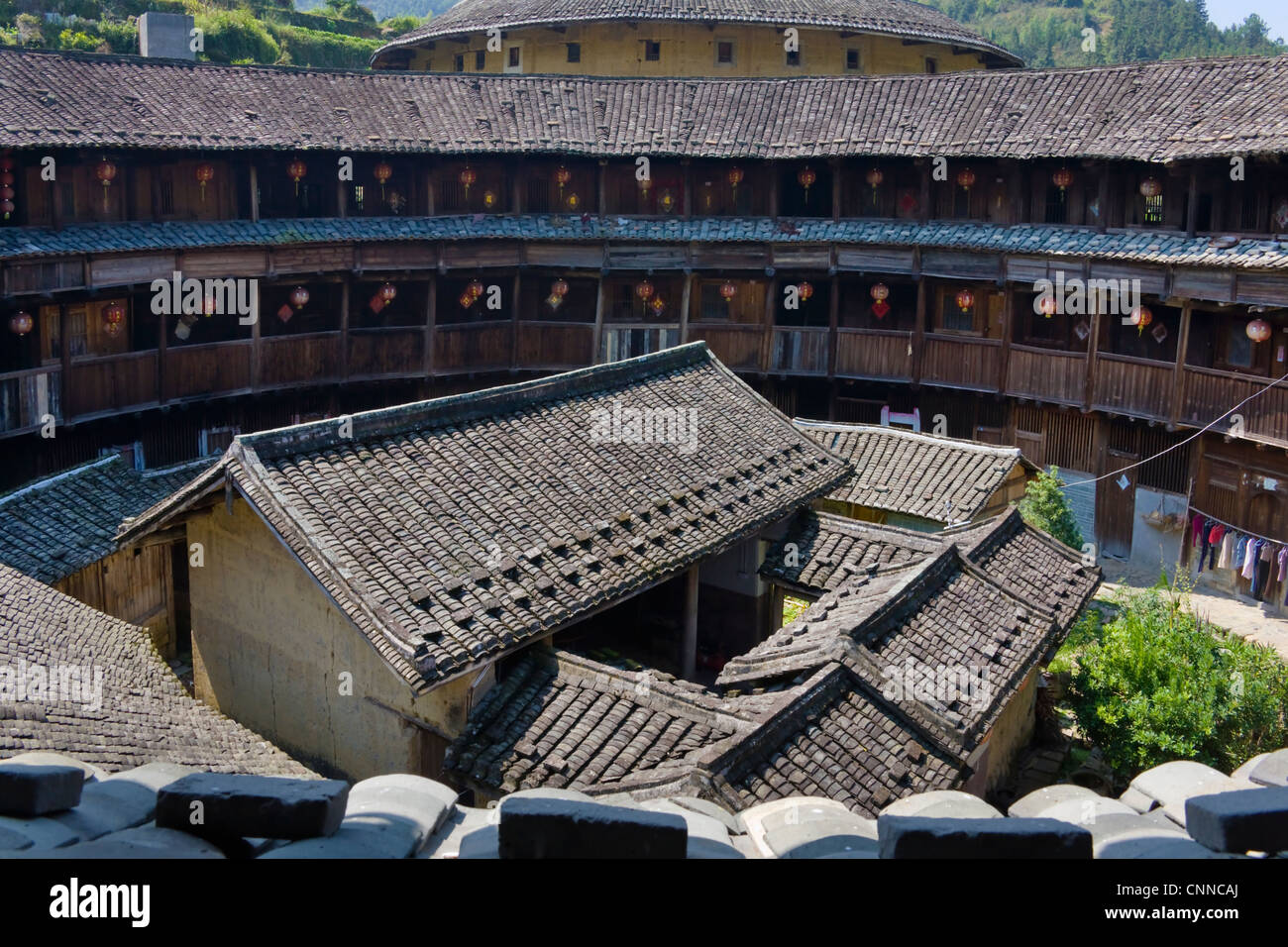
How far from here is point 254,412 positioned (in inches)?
1203

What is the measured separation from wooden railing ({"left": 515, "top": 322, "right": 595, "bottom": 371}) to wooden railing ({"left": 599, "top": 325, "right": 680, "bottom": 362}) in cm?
36

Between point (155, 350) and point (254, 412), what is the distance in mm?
3238

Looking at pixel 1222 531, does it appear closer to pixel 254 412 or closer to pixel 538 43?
pixel 254 412

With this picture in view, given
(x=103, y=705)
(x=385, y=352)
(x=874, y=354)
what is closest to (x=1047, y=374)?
(x=874, y=354)

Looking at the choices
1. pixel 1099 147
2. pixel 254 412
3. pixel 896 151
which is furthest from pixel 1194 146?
pixel 254 412

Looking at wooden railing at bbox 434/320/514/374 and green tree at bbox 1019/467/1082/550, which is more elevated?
wooden railing at bbox 434/320/514/374

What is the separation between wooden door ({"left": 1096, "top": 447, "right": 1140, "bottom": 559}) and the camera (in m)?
30.0

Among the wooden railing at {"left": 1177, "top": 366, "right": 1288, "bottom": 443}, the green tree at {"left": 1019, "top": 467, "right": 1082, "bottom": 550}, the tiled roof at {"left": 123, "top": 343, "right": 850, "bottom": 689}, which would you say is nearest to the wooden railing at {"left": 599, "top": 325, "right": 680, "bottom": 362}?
the green tree at {"left": 1019, "top": 467, "right": 1082, "bottom": 550}

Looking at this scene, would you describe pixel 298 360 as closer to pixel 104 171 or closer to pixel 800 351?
pixel 104 171

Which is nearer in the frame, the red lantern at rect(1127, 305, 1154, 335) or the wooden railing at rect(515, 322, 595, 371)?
the red lantern at rect(1127, 305, 1154, 335)

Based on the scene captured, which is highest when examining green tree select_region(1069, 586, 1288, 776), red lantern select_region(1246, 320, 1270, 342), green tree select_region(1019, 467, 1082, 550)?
red lantern select_region(1246, 320, 1270, 342)

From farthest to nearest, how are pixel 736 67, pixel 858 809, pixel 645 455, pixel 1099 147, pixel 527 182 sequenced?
pixel 736 67
pixel 527 182
pixel 1099 147
pixel 645 455
pixel 858 809

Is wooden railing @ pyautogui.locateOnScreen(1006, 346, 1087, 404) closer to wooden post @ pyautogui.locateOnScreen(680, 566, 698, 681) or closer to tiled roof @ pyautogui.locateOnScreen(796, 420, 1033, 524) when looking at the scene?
tiled roof @ pyautogui.locateOnScreen(796, 420, 1033, 524)

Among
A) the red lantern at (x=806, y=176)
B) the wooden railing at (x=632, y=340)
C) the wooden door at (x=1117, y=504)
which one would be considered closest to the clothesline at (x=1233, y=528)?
the wooden door at (x=1117, y=504)
